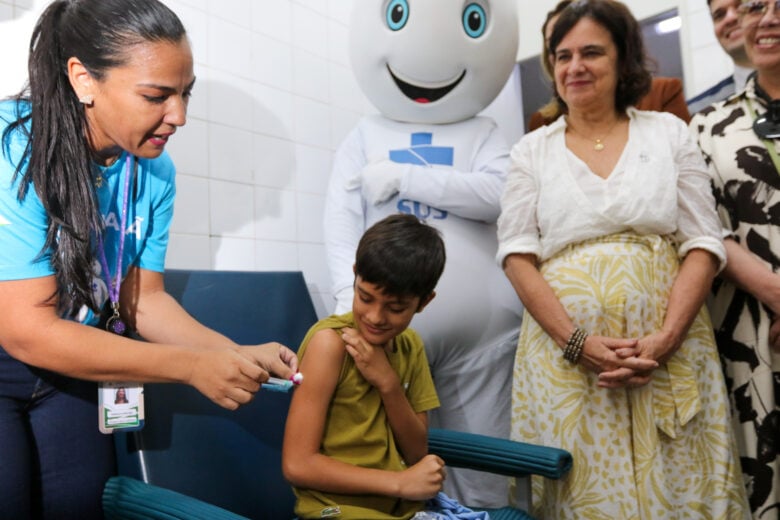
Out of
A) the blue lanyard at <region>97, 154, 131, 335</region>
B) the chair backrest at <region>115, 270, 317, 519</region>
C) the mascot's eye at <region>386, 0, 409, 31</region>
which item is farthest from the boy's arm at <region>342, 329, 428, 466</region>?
the mascot's eye at <region>386, 0, 409, 31</region>

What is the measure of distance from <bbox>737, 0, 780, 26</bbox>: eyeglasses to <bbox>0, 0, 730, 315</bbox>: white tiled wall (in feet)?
3.36

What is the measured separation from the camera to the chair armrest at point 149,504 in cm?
100

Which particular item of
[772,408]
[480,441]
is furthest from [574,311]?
[772,408]

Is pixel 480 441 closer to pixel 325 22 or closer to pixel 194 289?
pixel 194 289

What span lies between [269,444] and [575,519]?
0.69 metres

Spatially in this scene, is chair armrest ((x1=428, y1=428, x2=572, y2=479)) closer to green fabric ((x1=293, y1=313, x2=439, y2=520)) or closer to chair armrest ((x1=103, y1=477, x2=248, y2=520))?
green fabric ((x1=293, y1=313, x2=439, y2=520))

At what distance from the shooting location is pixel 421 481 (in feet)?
4.06

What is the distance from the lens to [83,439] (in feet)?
4.08

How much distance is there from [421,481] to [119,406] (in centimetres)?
55

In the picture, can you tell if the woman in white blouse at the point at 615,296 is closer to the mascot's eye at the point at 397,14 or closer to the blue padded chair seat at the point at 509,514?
the blue padded chair seat at the point at 509,514

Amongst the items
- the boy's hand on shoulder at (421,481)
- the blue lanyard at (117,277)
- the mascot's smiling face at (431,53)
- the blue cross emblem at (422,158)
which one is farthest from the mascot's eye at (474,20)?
the boy's hand on shoulder at (421,481)

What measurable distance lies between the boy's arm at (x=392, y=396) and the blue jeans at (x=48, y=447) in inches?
19.2

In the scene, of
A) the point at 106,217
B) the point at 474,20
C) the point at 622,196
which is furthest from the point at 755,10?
the point at 106,217

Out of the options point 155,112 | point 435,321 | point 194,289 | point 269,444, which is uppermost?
point 155,112
